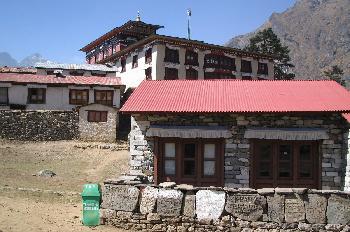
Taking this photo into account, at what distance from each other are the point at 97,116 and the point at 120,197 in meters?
23.8

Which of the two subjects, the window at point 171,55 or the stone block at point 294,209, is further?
the window at point 171,55

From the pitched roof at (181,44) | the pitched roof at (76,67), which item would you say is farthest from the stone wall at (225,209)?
the pitched roof at (76,67)

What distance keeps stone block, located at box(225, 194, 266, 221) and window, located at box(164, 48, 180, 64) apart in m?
30.5

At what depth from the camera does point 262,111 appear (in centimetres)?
1468

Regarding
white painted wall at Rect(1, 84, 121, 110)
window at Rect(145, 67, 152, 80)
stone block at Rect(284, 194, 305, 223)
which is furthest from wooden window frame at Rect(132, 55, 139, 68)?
stone block at Rect(284, 194, 305, 223)

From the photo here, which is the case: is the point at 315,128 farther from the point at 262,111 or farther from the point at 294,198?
the point at 294,198

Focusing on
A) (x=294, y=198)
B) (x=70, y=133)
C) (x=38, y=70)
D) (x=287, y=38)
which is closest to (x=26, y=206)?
(x=294, y=198)

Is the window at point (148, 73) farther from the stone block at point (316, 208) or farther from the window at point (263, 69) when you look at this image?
the stone block at point (316, 208)

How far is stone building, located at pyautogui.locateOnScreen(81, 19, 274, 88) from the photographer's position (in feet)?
131

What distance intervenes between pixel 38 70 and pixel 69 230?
120 ft

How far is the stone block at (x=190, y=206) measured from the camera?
36.3 ft

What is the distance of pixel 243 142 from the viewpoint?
15188 mm

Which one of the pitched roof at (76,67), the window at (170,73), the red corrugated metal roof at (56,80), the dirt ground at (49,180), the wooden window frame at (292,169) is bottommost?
the dirt ground at (49,180)

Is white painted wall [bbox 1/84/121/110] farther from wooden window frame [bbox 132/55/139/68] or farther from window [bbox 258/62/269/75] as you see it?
window [bbox 258/62/269/75]
